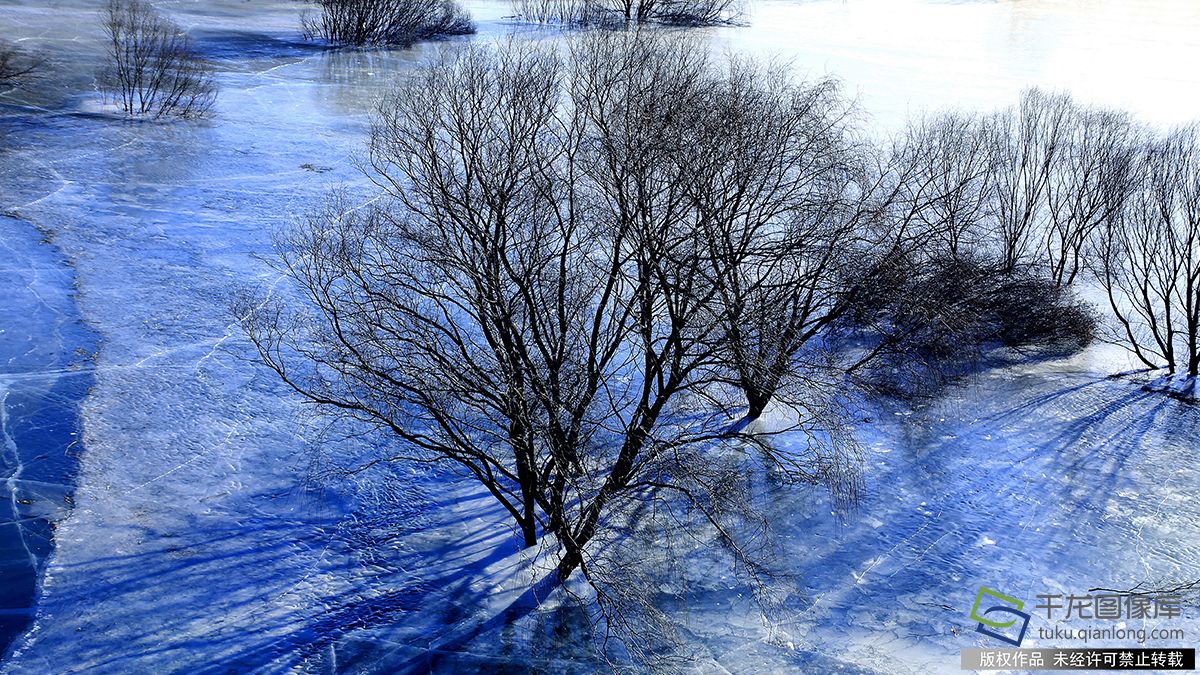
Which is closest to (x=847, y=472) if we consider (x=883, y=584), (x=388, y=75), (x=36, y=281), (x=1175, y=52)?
(x=883, y=584)

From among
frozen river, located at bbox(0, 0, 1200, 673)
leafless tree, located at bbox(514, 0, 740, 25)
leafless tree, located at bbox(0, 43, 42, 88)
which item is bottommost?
frozen river, located at bbox(0, 0, 1200, 673)

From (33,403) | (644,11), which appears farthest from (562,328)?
(644,11)

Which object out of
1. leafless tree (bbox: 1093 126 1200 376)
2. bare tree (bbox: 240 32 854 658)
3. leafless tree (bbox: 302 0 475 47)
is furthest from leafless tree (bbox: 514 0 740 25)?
bare tree (bbox: 240 32 854 658)

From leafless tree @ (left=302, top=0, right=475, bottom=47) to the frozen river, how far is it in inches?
642

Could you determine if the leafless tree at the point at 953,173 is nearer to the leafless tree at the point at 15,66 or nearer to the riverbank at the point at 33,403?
the riverbank at the point at 33,403

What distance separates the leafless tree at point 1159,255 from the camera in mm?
21750

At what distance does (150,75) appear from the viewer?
32.2m

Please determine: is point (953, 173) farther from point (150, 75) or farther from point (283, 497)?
point (150, 75)

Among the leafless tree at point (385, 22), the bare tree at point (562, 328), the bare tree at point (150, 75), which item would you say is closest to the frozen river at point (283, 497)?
the bare tree at point (562, 328)

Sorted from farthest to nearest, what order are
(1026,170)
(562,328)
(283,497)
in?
1. (1026,170)
2. (283,497)
3. (562,328)

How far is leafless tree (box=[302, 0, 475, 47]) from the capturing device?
4225 centimetres

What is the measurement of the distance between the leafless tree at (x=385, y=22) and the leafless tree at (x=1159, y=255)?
2867cm

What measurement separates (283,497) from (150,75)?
22063mm

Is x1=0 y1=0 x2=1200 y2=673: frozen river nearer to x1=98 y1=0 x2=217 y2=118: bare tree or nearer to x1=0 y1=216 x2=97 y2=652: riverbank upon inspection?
x1=0 y1=216 x2=97 y2=652: riverbank
